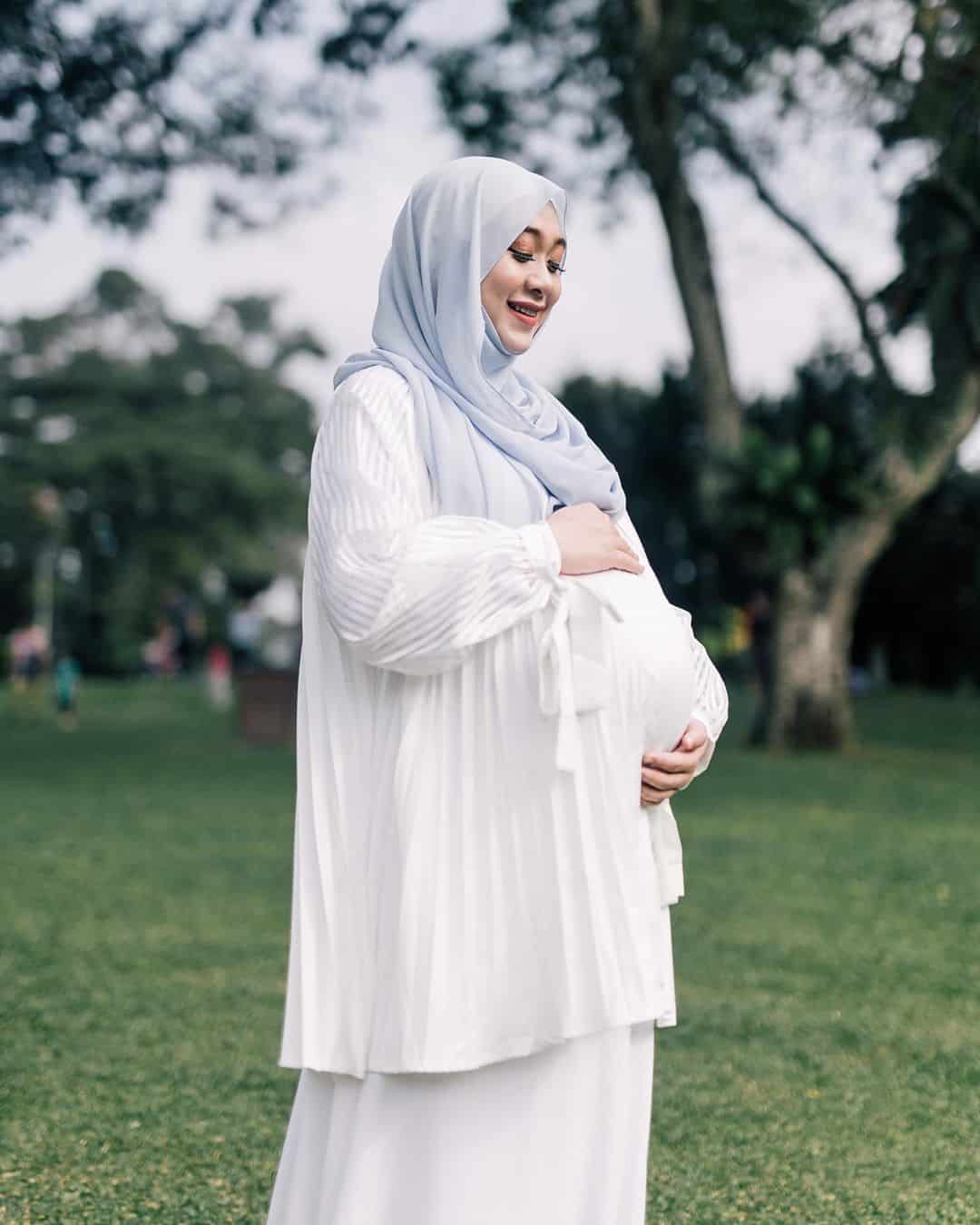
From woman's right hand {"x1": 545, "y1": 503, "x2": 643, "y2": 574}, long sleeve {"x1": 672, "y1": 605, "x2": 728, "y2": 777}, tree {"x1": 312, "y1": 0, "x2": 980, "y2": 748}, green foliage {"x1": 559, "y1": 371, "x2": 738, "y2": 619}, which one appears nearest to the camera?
woman's right hand {"x1": 545, "y1": 503, "x2": 643, "y2": 574}

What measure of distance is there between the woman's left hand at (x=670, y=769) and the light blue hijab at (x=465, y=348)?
42 centimetres

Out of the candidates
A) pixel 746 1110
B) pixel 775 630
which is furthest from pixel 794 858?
pixel 775 630

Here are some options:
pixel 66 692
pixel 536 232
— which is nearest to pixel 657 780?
pixel 536 232

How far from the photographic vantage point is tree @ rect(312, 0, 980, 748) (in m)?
17.7

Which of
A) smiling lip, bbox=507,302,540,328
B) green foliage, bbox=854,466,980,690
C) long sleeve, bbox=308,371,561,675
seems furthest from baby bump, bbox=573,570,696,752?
green foliage, bbox=854,466,980,690

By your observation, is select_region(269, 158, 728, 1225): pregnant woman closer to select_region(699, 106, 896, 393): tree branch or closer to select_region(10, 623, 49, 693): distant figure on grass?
select_region(699, 106, 896, 393): tree branch

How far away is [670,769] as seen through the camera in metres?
2.80

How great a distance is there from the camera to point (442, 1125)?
2.63m

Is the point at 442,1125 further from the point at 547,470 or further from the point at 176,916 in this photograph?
the point at 176,916

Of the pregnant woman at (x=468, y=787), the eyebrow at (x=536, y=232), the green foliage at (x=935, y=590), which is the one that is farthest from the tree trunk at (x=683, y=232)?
the green foliage at (x=935, y=590)

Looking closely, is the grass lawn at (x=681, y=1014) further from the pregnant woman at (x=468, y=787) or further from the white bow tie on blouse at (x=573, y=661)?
the white bow tie on blouse at (x=573, y=661)

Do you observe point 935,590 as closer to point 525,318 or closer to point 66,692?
point 66,692

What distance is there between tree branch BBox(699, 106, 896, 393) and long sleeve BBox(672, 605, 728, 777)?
17080mm

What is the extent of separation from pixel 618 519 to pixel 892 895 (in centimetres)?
622
